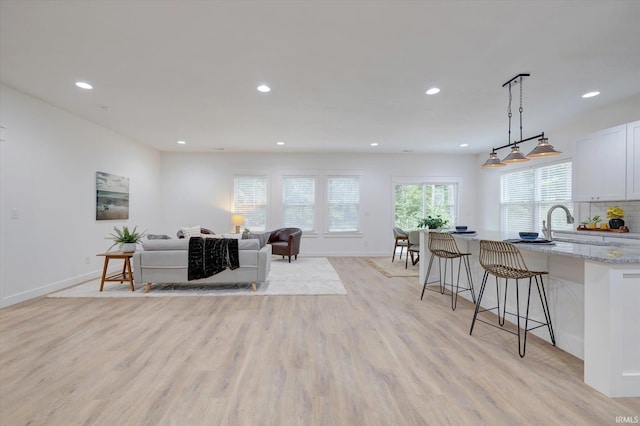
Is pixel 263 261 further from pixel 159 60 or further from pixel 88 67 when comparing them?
pixel 88 67

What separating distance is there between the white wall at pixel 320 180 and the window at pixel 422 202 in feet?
0.78

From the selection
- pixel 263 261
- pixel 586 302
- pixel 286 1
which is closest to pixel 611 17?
pixel 586 302

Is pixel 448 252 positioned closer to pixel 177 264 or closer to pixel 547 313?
pixel 547 313

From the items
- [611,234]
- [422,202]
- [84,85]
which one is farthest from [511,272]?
[422,202]

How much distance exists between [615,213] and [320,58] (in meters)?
4.74

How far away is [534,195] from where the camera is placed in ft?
20.7

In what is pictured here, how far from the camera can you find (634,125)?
12.6ft

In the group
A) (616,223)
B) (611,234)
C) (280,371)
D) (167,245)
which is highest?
(616,223)

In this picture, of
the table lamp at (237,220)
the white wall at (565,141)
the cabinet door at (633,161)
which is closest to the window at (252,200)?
the table lamp at (237,220)

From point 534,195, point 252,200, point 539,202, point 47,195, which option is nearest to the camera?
point 47,195

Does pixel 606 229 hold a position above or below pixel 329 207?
below

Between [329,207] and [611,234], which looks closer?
[611,234]

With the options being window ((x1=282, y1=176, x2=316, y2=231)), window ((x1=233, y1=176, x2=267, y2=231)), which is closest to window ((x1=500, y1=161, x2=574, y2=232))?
window ((x1=282, y1=176, x2=316, y2=231))

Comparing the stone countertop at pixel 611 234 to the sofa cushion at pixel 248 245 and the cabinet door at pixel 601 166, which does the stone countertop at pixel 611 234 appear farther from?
the sofa cushion at pixel 248 245
